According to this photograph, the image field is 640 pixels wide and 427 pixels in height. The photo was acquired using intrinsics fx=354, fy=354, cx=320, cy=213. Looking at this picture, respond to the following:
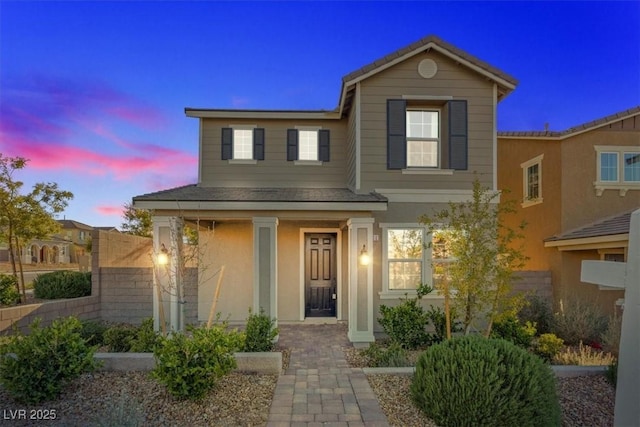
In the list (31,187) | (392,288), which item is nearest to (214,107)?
(31,187)

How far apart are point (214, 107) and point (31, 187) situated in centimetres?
510

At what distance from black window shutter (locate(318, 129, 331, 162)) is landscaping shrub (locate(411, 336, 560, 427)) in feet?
20.5

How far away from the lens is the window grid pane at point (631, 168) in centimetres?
987

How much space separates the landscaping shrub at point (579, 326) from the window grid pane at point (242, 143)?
8123mm

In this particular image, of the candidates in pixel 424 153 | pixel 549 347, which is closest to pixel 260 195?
pixel 424 153

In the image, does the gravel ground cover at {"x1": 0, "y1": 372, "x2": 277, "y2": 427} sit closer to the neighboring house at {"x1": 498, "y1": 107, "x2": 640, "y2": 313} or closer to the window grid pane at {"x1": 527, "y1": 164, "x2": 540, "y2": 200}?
the neighboring house at {"x1": 498, "y1": 107, "x2": 640, "y2": 313}

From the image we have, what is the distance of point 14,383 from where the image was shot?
13.4ft

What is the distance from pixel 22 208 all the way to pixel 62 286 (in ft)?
7.23

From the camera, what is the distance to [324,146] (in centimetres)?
934

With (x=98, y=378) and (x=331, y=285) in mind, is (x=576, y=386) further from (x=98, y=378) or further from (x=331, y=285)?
(x=98, y=378)

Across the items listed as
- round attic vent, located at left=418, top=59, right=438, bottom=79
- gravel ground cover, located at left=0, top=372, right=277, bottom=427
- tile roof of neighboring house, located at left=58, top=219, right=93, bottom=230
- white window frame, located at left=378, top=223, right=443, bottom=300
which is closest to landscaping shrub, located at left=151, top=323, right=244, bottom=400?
gravel ground cover, located at left=0, top=372, right=277, bottom=427

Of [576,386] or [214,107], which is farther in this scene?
[214,107]

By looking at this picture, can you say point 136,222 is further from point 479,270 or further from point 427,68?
point 479,270

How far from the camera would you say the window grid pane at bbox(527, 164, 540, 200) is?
424 inches
